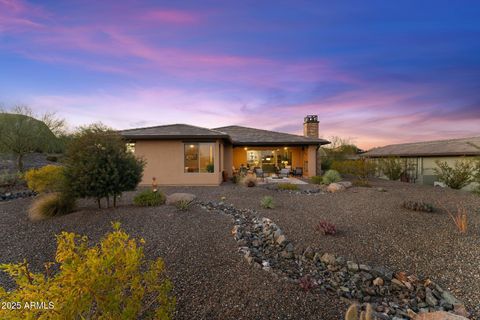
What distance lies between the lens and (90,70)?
35.7 ft

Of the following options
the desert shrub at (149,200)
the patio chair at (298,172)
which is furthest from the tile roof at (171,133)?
the patio chair at (298,172)

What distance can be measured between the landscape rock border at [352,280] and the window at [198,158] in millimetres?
8190

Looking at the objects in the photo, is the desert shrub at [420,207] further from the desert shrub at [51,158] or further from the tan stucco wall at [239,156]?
the desert shrub at [51,158]

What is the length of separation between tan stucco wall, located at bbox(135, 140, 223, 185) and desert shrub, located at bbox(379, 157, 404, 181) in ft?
43.0

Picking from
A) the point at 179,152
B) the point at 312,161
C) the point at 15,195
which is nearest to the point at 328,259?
the point at 179,152

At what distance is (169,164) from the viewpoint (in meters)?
13.0

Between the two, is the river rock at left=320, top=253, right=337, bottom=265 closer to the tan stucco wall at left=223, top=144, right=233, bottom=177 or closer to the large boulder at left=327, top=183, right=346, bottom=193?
the large boulder at left=327, top=183, right=346, bottom=193

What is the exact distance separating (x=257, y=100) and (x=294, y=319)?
14995 millimetres

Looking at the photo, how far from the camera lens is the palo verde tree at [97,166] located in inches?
254

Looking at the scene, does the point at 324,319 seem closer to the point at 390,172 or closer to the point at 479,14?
the point at 479,14

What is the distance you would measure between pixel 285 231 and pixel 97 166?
226 inches

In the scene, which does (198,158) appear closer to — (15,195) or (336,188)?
(336,188)

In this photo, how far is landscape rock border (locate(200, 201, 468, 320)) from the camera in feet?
11.2

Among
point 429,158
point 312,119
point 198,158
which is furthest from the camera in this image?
point 312,119
